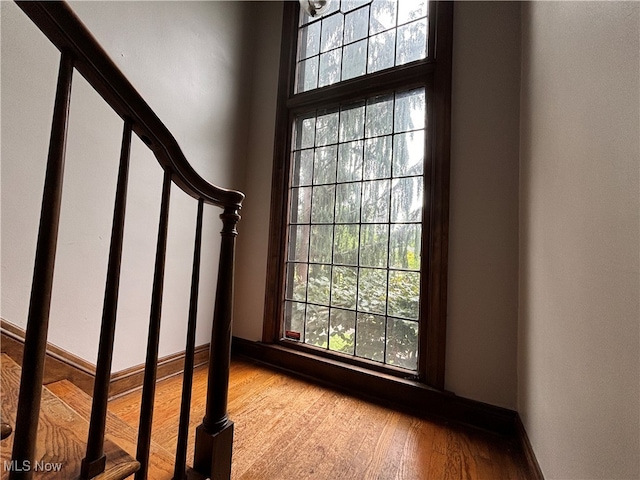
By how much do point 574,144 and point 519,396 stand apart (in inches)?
48.1

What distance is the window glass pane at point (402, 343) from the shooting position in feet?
5.68

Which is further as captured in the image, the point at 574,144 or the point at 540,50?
the point at 540,50

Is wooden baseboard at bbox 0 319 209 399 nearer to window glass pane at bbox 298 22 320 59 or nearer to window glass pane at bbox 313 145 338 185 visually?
window glass pane at bbox 313 145 338 185

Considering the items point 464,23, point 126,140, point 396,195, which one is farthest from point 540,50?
point 126,140

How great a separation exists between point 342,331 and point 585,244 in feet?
4.96

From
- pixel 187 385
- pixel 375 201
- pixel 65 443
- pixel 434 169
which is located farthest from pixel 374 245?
pixel 65 443

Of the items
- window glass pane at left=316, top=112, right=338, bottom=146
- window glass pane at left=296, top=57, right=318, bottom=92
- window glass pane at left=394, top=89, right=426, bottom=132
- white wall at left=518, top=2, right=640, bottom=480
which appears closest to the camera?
white wall at left=518, top=2, right=640, bottom=480

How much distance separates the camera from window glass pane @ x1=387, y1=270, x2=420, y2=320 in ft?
5.77

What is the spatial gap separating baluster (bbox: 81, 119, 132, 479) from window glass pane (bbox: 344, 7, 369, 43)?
6.93ft

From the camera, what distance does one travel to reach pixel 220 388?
0.91 metres

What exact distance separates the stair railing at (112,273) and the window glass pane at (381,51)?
5.52 ft

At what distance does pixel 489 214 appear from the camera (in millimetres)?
1532

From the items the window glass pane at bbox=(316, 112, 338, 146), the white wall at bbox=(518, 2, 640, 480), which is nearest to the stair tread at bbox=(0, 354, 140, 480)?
the white wall at bbox=(518, 2, 640, 480)

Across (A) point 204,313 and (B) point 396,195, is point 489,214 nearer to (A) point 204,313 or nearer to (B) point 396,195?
(B) point 396,195
